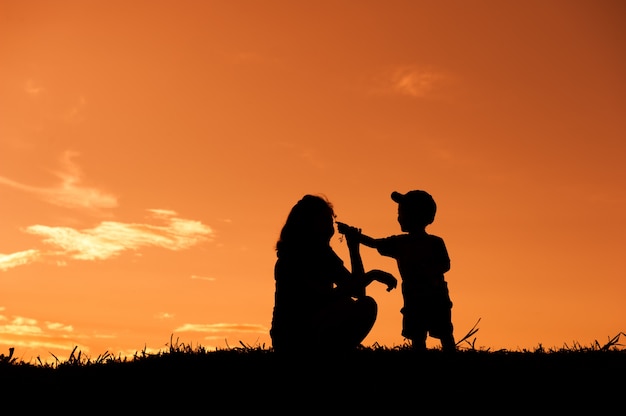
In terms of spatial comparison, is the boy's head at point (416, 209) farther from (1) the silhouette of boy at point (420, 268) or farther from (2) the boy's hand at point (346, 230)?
(2) the boy's hand at point (346, 230)

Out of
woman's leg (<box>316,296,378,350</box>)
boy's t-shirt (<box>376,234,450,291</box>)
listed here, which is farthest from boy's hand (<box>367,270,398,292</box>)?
boy's t-shirt (<box>376,234,450,291</box>)

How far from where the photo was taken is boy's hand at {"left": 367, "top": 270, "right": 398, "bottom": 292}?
818 cm

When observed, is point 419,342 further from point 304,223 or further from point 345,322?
point 304,223

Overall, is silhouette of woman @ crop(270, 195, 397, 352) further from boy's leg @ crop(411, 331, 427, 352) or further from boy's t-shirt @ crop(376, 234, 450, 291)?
boy's leg @ crop(411, 331, 427, 352)

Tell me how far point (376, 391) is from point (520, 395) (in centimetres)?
152

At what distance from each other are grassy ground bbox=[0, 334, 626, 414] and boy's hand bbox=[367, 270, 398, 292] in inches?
40.7

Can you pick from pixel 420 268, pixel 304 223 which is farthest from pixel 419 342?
pixel 304 223

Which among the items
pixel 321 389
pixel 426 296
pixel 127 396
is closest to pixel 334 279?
pixel 321 389

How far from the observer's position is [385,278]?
823 centimetres

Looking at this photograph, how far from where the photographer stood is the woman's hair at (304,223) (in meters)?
8.00

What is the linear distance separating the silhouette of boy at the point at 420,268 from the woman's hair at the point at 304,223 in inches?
66.1

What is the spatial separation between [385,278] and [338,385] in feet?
4.60

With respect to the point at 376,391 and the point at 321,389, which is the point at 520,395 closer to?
the point at 376,391

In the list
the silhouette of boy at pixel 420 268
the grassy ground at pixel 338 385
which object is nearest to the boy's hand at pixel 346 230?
the silhouette of boy at pixel 420 268
